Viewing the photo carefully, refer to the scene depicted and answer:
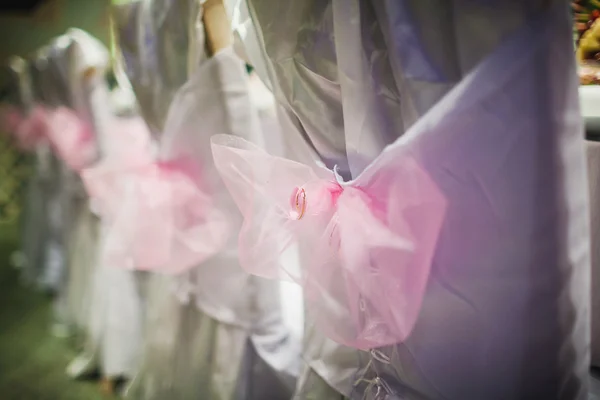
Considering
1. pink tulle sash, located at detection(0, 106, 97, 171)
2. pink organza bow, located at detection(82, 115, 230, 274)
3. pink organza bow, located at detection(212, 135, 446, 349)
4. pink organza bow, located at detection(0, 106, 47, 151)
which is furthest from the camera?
pink organza bow, located at detection(0, 106, 47, 151)

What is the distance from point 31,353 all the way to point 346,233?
Answer: 1.44 metres

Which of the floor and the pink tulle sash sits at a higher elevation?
the pink tulle sash

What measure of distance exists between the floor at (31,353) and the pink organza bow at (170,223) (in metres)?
0.66

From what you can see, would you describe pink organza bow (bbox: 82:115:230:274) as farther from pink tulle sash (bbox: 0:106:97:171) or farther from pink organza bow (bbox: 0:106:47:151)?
pink organza bow (bbox: 0:106:47:151)

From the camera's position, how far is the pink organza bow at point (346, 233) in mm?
347

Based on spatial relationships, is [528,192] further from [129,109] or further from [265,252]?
[129,109]

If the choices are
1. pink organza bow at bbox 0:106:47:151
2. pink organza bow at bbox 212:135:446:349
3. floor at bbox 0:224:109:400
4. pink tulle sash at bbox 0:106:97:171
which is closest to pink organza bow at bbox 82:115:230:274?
pink organza bow at bbox 212:135:446:349

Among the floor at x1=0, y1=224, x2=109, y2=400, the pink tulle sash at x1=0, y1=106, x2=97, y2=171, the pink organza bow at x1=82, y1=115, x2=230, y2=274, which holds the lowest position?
the floor at x1=0, y1=224, x2=109, y2=400

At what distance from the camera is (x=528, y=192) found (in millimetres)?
322

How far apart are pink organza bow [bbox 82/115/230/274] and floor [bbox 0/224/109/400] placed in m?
0.66

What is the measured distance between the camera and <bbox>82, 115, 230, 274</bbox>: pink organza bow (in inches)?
28.5

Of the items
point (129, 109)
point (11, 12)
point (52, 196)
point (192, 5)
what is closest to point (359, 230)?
point (192, 5)

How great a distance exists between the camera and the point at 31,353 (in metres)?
1.39

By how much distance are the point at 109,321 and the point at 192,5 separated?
85 centimetres
